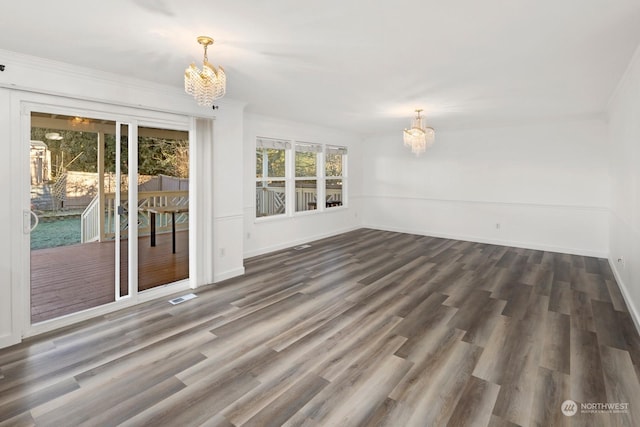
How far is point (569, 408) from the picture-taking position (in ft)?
6.48

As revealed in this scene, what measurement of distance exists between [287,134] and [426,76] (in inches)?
130

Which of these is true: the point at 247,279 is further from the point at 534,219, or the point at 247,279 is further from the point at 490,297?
the point at 534,219

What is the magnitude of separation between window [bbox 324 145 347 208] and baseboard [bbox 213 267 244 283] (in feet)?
11.3

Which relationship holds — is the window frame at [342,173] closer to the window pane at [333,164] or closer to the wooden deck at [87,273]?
the window pane at [333,164]

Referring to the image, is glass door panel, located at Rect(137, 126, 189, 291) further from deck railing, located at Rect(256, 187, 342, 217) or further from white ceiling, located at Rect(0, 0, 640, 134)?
deck railing, located at Rect(256, 187, 342, 217)

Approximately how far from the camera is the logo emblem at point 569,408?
1.93m

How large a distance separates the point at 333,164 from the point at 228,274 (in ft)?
13.5

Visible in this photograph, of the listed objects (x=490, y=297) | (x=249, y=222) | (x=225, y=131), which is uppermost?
(x=225, y=131)

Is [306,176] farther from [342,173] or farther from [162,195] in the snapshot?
[162,195]

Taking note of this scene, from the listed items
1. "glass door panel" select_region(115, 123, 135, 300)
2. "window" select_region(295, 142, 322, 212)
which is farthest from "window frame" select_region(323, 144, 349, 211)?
"glass door panel" select_region(115, 123, 135, 300)

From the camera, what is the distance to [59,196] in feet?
11.0

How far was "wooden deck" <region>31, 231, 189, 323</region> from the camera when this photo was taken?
3387mm

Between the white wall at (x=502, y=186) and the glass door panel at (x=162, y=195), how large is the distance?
5.19 metres

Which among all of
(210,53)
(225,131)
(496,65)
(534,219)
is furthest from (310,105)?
(534,219)
